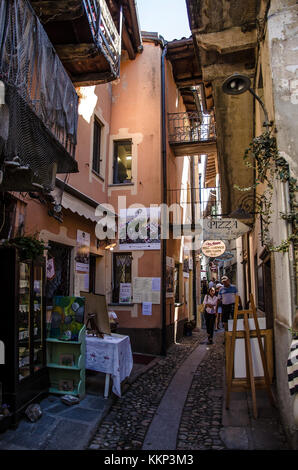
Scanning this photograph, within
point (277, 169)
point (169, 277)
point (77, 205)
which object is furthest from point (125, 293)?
point (277, 169)

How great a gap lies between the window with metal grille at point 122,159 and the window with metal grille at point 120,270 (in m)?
2.45

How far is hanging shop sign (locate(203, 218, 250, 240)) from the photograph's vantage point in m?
8.48

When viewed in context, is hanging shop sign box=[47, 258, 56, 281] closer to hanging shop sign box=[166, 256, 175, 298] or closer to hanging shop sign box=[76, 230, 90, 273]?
hanging shop sign box=[76, 230, 90, 273]

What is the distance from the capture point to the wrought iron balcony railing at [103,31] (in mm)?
6188

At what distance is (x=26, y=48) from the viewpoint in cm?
463

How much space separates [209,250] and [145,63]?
6654 millimetres

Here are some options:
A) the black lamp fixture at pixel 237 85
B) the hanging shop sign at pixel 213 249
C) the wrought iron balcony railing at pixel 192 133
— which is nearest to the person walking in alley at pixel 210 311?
the hanging shop sign at pixel 213 249

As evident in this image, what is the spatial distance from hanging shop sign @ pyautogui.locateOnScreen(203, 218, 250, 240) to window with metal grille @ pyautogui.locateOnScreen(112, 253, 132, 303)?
111 inches

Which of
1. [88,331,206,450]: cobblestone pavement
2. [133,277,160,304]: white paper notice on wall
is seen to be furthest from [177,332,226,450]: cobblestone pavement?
[133,277,160,304]: white paper notice on wall

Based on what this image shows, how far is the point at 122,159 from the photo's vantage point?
11133 mm

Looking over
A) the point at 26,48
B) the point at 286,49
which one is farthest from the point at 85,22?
the point at 286,49

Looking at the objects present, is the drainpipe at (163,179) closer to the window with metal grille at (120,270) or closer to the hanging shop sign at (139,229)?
the hanging shop sign at (139,229)

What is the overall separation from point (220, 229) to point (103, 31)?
512 cm
